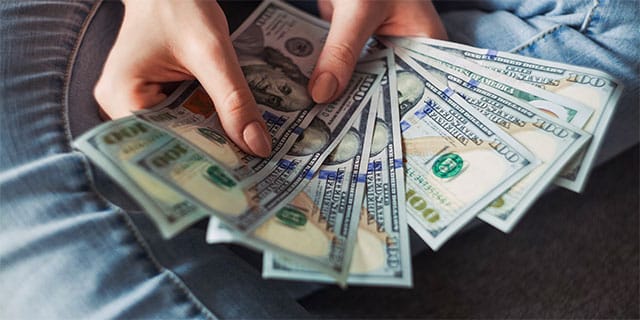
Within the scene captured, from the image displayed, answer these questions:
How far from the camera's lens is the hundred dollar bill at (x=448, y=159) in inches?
24.8

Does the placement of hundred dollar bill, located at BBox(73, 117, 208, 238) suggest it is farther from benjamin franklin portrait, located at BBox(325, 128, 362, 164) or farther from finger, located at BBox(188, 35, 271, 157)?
benjamin franklin portrait, located at BBox(325, 128, 362, 164)

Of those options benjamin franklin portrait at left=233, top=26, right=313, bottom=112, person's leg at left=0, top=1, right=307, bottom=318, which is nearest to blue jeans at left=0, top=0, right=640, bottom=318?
person's leg at left=0, top=1, right=307, bottom=318

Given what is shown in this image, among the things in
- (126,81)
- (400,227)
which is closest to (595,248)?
(400,227)

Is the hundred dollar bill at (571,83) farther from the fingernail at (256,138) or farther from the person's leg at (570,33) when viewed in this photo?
the fingernail at (256,138)

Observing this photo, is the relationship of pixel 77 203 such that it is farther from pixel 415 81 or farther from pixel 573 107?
pixel 573 107

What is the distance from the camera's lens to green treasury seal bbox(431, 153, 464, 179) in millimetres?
668

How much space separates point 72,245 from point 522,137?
553 mm

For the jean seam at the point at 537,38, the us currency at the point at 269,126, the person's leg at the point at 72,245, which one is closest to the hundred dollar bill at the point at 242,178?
the us currency at the point at 269,126

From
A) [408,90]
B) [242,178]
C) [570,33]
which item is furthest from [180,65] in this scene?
[570,33]

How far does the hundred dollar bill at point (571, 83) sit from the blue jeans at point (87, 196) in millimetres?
62

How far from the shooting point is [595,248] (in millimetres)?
1030

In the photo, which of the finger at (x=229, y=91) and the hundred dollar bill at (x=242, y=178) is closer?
the hundred dollar bill at (x=242, y=178)

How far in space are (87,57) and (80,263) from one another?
0.32 meters

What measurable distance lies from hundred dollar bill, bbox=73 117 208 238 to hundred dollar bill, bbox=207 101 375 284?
0.11ft
